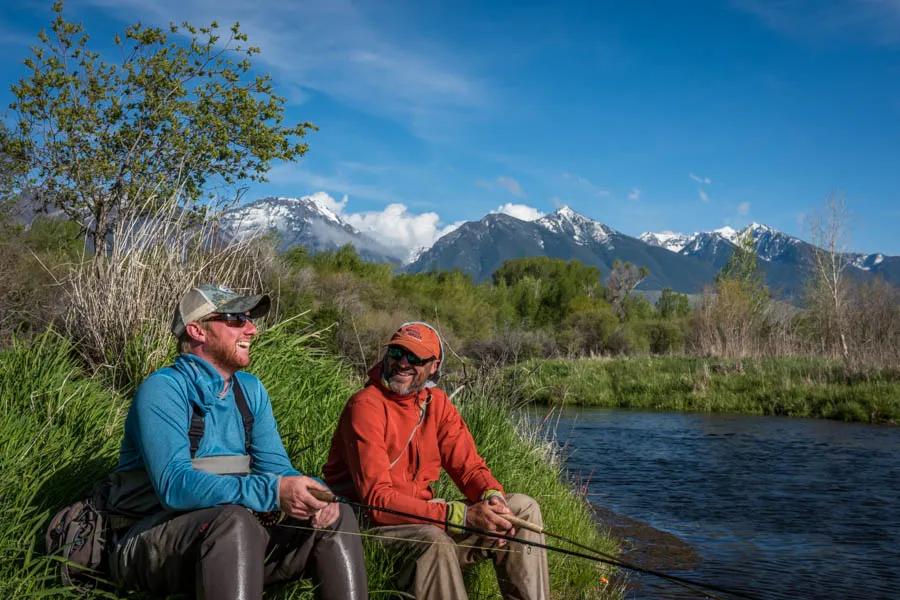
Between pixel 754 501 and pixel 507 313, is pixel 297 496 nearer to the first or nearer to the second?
pixel 754 501

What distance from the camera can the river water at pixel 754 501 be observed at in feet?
22.0

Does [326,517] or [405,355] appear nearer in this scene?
[326,517]

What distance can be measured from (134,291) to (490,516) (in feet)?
11.1

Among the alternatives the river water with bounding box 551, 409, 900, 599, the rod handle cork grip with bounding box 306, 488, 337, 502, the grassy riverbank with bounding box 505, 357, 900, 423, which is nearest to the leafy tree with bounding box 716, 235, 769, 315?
the grassy riverbank with bounding box 505, 357, 900, 423

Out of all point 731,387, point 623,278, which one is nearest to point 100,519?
point 731,387

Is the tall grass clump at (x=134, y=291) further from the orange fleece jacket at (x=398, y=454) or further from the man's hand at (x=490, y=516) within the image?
the man's hand at (x=490, y=516)

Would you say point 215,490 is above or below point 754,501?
above

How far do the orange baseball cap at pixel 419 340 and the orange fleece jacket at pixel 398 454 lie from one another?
0.19 meters

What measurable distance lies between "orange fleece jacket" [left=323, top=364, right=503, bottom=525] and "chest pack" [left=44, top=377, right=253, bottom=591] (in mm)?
704

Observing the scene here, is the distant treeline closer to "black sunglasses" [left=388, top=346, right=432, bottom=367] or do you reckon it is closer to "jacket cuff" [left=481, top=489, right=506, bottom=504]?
"black sunglasses" [left=388, top=346, right=432, bottom=367]

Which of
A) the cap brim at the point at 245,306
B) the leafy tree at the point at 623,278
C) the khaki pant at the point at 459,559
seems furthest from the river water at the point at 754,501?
the leafy tree at the point at 623,278

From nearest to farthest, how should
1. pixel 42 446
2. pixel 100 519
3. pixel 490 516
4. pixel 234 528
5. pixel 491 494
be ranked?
pixel 234 528, pixel 100 519, pixel 490 516, pixel 491 494, pixel 42 446

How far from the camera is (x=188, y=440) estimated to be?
2.84m

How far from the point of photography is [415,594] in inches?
124
